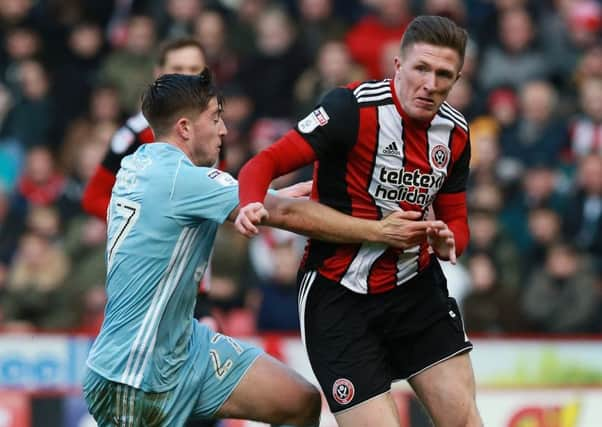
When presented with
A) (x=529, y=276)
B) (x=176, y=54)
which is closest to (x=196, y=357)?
(x=176, y=54)

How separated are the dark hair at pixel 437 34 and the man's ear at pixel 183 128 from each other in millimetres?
1048

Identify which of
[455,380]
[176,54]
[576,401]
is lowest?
[576,401]

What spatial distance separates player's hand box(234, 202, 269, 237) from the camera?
18.8ft

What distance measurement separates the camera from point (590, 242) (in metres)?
11.6

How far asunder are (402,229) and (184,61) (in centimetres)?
209

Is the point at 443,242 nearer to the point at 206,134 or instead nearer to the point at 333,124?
the point at 333,124

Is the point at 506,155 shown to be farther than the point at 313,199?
Yes

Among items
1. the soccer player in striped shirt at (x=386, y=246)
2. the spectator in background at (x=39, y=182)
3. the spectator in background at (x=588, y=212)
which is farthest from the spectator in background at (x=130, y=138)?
the spectator in background at (x=39, y=182)

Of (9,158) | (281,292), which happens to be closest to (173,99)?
(281,292)

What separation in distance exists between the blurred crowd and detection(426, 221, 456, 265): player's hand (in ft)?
15.0

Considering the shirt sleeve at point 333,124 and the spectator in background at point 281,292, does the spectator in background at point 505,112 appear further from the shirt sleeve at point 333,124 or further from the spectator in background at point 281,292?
the shirt sleeve at point 333,124

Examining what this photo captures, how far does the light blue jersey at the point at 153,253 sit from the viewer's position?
6.08 m

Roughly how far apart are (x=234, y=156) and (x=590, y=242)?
317 cm

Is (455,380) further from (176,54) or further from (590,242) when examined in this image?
(590,242)
